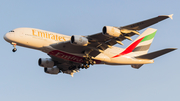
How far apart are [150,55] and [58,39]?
495 inches

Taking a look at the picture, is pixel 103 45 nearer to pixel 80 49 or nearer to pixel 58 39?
pixel 80 49

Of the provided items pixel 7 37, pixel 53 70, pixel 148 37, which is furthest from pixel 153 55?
pixel 7 37

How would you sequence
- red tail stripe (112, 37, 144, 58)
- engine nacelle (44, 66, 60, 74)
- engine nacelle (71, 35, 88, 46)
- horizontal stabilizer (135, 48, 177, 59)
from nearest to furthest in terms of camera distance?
engine nacelle (71, 35, 88, 46) < horizontal stabilizer (135, 48, 177, 59) < red tail stripe (112, 37, 144, 58) < engine nacelle (44, 66, 60, 74)

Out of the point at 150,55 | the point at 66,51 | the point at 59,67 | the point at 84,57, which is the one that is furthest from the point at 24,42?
the point at 150,55

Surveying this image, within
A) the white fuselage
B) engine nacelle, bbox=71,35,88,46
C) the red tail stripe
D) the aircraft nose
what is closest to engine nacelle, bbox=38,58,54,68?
the white fuselage

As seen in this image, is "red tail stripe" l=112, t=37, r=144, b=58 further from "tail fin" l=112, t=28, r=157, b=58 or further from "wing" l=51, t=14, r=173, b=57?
"wing" l=51, t=14, r=173, b=57

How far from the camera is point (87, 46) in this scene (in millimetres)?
33406

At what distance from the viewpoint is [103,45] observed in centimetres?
3312

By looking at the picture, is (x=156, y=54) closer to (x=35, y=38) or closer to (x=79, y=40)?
(x=79, y=40)

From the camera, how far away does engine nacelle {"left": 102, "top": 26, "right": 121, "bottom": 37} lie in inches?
1142

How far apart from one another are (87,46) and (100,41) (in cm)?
197

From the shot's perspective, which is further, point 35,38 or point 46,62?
point 46,62

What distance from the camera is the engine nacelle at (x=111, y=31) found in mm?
29000

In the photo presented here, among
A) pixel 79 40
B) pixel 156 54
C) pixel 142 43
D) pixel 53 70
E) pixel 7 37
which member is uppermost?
pixel 7 37
